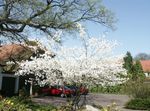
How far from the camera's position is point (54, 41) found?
22.0 m

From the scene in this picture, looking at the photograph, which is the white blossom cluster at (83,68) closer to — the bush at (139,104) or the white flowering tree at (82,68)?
the white flowering tree at (82,68)

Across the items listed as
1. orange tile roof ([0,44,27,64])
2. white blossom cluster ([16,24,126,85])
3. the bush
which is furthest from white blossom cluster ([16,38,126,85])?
orange tile roof ([0,44,27,64])

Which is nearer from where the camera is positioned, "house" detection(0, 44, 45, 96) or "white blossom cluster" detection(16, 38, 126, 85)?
"white blossom cluster" detection(16, 38, 126, 85)

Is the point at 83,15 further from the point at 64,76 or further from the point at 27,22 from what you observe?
the point at 64,76

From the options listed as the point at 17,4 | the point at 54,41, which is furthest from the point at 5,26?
the point at 54,41

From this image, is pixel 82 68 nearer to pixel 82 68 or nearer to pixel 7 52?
pixel 82 68

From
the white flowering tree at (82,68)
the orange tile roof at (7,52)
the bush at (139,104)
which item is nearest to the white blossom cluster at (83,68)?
the white flowering tree at (82,68)

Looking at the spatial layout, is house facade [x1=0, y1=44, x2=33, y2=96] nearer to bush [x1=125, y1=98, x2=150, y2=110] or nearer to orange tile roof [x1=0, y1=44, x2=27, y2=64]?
orange tile roof [x1=0, y1=44, x2=27, y2=64]

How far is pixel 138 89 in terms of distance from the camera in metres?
35.1

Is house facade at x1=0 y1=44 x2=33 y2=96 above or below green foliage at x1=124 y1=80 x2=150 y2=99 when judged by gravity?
above

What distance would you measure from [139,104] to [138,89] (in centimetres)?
166

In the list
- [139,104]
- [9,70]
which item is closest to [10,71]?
[9,70]

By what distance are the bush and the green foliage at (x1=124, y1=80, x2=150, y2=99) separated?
109cm

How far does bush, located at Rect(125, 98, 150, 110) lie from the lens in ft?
110
